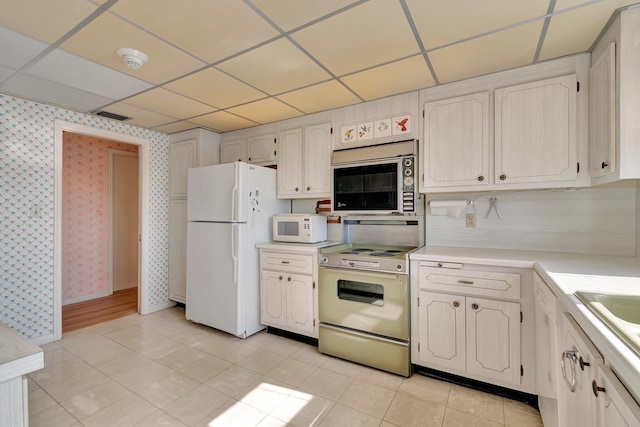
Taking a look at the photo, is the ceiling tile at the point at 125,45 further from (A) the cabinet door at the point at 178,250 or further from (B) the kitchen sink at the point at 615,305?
(B) the kitchen sink at the point at 615,305

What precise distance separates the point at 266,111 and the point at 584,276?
9.22 feet

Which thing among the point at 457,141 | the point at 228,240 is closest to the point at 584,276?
the point at 457,141

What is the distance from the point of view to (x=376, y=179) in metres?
2.62

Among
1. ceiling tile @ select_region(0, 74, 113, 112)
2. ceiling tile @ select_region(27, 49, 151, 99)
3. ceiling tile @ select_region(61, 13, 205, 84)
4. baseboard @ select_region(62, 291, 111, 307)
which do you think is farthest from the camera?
baseboard @ select_region(62, 291, 111, 307)

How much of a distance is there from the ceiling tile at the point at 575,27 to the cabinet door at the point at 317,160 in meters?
1.80

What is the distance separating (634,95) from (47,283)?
4.69 meters

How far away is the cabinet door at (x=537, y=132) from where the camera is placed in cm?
197

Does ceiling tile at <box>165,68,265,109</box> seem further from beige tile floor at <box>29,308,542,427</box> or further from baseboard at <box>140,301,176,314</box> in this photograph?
baseboard at <box>140,301,176,314</box>

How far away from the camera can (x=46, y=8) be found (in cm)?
152

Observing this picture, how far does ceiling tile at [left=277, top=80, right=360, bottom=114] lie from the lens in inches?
98.2

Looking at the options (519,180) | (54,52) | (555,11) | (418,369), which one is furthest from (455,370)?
(54,52)

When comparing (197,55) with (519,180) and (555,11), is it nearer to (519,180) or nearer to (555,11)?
(555,11)

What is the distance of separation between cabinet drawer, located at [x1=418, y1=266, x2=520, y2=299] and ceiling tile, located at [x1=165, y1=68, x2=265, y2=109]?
82.0 inches

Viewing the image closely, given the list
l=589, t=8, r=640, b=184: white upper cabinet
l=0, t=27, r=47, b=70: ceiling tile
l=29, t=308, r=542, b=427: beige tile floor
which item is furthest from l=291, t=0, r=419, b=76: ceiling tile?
l=29, t=308, r=542, b=427: beige tile floor
